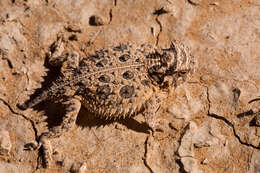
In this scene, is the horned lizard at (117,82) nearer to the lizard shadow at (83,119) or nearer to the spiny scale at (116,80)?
the spiny scale at (116,80)

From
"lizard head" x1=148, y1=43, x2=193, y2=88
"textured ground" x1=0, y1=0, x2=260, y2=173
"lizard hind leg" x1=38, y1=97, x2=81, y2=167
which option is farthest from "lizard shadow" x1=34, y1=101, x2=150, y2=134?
"lizard head" x1=148, y1=43, x2=193, y2=88

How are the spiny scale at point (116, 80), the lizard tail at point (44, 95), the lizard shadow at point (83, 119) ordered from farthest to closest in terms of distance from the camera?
the lizard shadow at point (83, 119), the lizard tail at point (44, 95), the spiny scale at point (116, 80)

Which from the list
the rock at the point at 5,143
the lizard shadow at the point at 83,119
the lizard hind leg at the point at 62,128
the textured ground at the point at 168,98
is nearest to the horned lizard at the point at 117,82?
the lizard hind leg at the point at 62,128

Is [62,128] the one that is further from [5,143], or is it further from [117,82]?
[117,82]

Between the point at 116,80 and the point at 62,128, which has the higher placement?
the point at 116,80

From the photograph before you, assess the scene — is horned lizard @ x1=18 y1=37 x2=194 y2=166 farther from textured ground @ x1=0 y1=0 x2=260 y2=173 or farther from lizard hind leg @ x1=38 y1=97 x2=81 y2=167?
textured ground @ x1=0 y1=0 x2=260 y2=173


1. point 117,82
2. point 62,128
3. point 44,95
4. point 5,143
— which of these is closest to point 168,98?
point 117,82

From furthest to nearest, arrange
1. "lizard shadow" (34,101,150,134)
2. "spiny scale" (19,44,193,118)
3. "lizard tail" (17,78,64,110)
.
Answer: "lizard shadow" (34,101,150,134) → "lizard tail" (17,78,64,110) → "spiny scale" (19,44,193,118)
